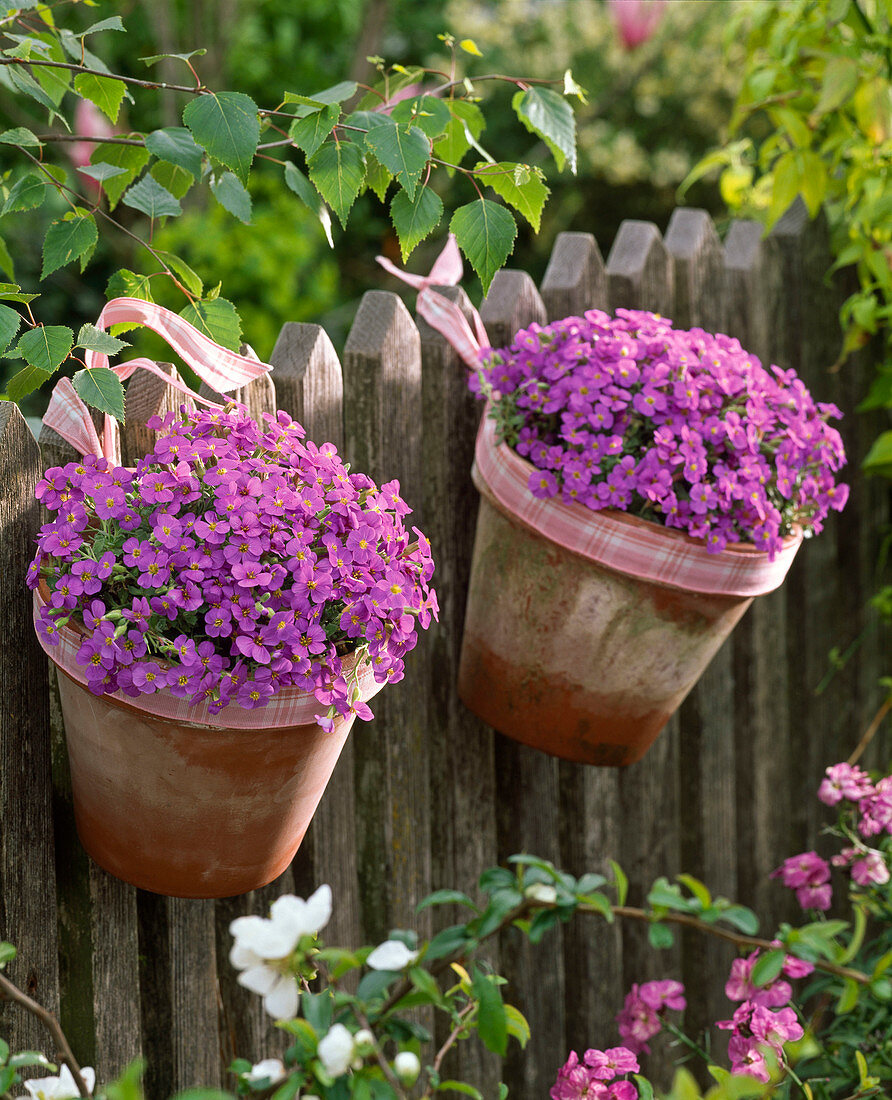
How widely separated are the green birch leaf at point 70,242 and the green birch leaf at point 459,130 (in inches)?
16.2

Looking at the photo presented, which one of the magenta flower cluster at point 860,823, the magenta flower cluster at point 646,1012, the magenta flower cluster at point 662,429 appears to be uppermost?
the magenta flower cluster at point 662,429

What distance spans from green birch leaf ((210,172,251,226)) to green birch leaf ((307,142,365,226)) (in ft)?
0.41

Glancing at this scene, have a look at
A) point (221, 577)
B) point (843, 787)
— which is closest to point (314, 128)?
point (221, 577)

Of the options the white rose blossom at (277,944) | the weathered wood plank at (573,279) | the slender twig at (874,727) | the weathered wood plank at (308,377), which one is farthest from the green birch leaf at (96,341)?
the slender twig at (874,727)

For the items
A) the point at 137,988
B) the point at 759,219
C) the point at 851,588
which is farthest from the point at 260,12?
the point at 137,988

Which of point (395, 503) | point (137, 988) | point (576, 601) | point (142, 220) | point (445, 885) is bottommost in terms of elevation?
point (142, 220)

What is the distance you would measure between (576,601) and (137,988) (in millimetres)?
691

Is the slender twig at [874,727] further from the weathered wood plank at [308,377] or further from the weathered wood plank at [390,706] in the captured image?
the weathered wood plank at [308,377]

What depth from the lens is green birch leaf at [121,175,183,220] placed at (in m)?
1.21

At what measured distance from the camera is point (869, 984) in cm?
76

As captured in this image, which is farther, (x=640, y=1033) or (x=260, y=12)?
(x=260, y=12)

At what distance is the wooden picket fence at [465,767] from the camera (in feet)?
3.94

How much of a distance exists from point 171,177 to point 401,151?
13.9 inches

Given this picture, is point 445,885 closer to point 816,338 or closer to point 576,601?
point 576,601
